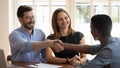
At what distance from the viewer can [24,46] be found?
243 cm

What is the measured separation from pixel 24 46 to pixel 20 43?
0.20ft

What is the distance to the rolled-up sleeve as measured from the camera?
2.42 meters

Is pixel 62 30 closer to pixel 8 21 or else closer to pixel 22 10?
pixel 22 10

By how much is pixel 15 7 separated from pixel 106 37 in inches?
100

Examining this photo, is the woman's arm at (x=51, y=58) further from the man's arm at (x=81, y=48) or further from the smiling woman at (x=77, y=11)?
the smiling woman at (x=77, y=11)

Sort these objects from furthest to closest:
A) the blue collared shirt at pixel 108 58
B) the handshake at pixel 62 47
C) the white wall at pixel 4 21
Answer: the white wall at pixel 4 21
the handshake at pixel 62 47
the blue collared shirt at pixel 108 58

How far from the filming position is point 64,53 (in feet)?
9.02

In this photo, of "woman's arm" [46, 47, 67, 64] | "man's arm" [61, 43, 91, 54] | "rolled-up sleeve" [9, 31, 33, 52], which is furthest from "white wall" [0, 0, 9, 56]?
"man's arm" [61, 43, 91, 54]

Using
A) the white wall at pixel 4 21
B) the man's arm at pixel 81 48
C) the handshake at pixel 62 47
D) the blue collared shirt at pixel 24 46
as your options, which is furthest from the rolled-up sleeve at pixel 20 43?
the white wall at pixel 4 21

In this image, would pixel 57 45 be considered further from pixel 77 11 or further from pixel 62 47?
pixel 77 11

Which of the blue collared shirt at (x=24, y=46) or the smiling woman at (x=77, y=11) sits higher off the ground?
the smiling woman at (x=77, y=11)

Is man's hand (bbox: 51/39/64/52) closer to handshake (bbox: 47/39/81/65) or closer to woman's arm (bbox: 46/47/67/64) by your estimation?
handshake (bbox: 47/39/81/65)

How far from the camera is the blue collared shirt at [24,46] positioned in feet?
8.04

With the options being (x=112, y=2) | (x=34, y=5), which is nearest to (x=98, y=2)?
(x=112, y=2)
